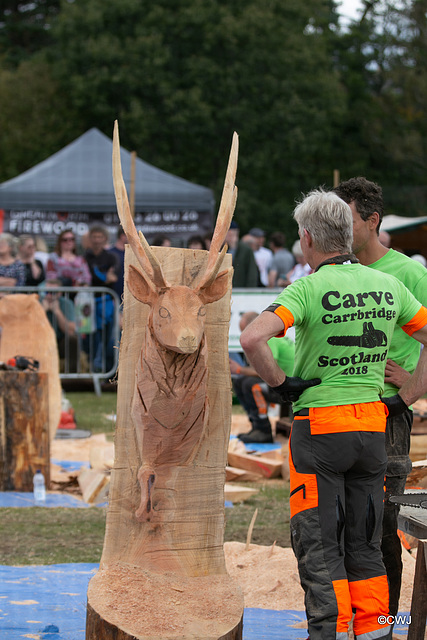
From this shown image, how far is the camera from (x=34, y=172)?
1198 centimetres

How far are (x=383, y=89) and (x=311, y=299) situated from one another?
29.6 metres

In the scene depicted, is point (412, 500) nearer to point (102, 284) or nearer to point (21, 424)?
point (21, 424)

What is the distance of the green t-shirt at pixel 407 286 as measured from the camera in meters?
3.09

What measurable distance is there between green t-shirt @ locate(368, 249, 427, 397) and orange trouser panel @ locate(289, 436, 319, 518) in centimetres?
74

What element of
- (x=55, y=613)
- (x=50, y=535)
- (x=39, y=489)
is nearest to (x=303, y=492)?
(x=55, y=613)

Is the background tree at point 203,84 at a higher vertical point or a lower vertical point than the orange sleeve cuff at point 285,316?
higher

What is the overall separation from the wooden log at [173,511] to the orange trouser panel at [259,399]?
389cm

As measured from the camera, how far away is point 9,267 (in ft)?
28.5

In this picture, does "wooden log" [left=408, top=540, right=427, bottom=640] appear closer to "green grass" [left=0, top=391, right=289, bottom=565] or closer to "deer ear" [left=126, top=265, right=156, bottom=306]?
"deer ear" [left=126, top=265, right=156, bottom=306]

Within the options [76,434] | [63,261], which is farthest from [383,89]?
[76,434]

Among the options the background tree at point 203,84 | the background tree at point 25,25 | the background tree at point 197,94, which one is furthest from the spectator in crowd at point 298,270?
the background tree at point 25,25

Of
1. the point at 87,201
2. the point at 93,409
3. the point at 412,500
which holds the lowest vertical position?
the point at 93,409

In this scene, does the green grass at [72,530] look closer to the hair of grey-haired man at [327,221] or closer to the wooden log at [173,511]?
the wooden log at [173,511]

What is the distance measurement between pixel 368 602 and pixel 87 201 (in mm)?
9875
